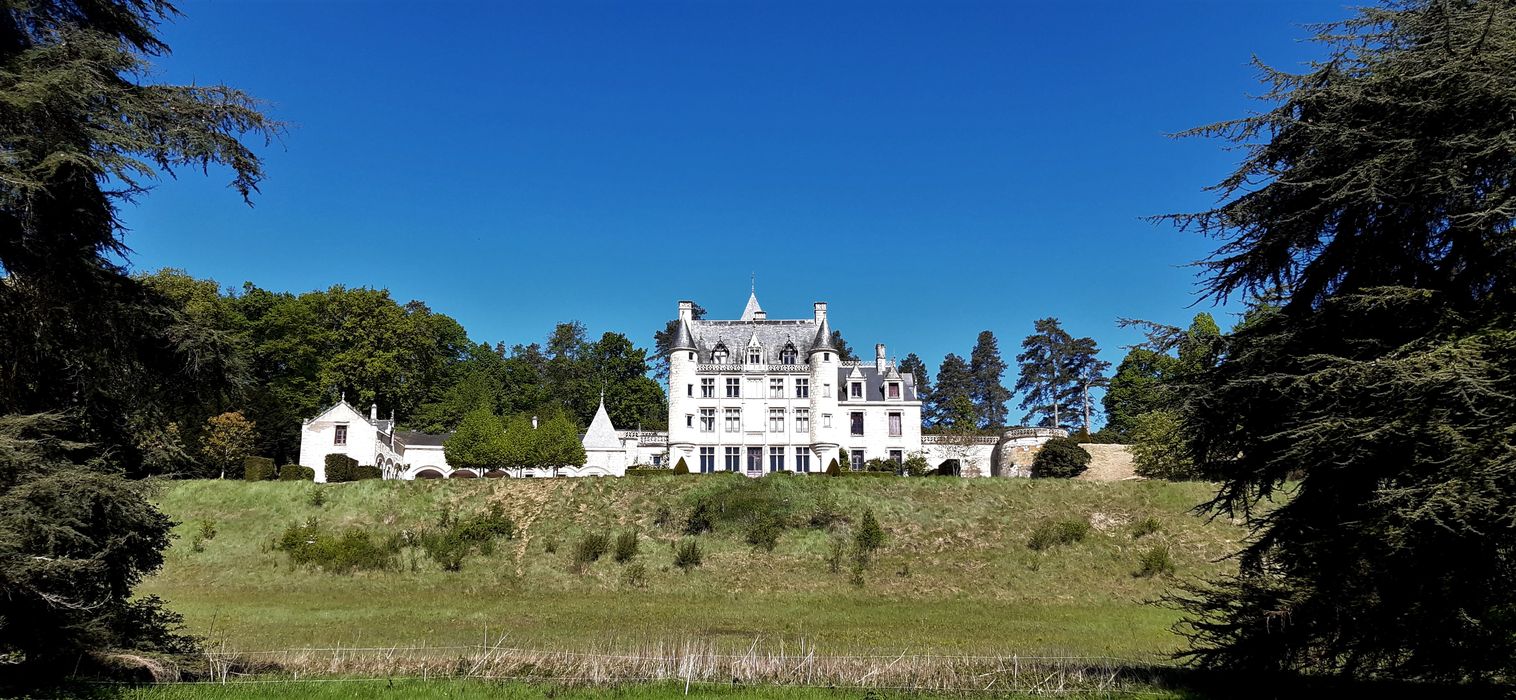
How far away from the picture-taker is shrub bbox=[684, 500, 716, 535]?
92.1 feet

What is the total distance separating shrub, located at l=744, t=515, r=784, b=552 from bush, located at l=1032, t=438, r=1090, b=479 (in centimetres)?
1541

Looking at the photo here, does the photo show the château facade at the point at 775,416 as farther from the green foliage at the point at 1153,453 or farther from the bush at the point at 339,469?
the bush at the point at 339,469

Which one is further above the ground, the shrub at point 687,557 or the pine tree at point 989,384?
the pine tree at point 989,384

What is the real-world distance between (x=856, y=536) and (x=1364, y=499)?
736 inches

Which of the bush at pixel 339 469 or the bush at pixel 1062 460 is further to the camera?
the bush at pixel 1062 460

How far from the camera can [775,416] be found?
45.3m

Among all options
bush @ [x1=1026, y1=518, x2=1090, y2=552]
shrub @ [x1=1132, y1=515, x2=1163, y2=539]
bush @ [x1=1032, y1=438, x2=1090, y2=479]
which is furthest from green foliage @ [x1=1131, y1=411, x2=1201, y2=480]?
bush @ [x1=1026, y1=518, x2=1090, y2=552]

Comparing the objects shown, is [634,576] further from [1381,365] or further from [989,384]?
[989,384]

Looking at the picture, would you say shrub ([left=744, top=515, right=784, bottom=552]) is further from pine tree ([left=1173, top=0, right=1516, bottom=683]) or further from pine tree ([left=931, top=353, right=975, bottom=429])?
pine tree ([left=931, top=353, right=975, bottom=429])

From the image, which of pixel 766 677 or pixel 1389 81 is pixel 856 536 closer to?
pixel 766 677

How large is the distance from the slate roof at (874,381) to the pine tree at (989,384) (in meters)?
39.8

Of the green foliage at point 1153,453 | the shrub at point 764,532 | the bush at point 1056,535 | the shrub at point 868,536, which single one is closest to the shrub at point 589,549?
the shrub at point 764,532

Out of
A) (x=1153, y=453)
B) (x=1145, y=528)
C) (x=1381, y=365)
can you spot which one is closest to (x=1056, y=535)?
(x=1145, y=528)

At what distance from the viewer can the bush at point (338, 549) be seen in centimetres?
2591
